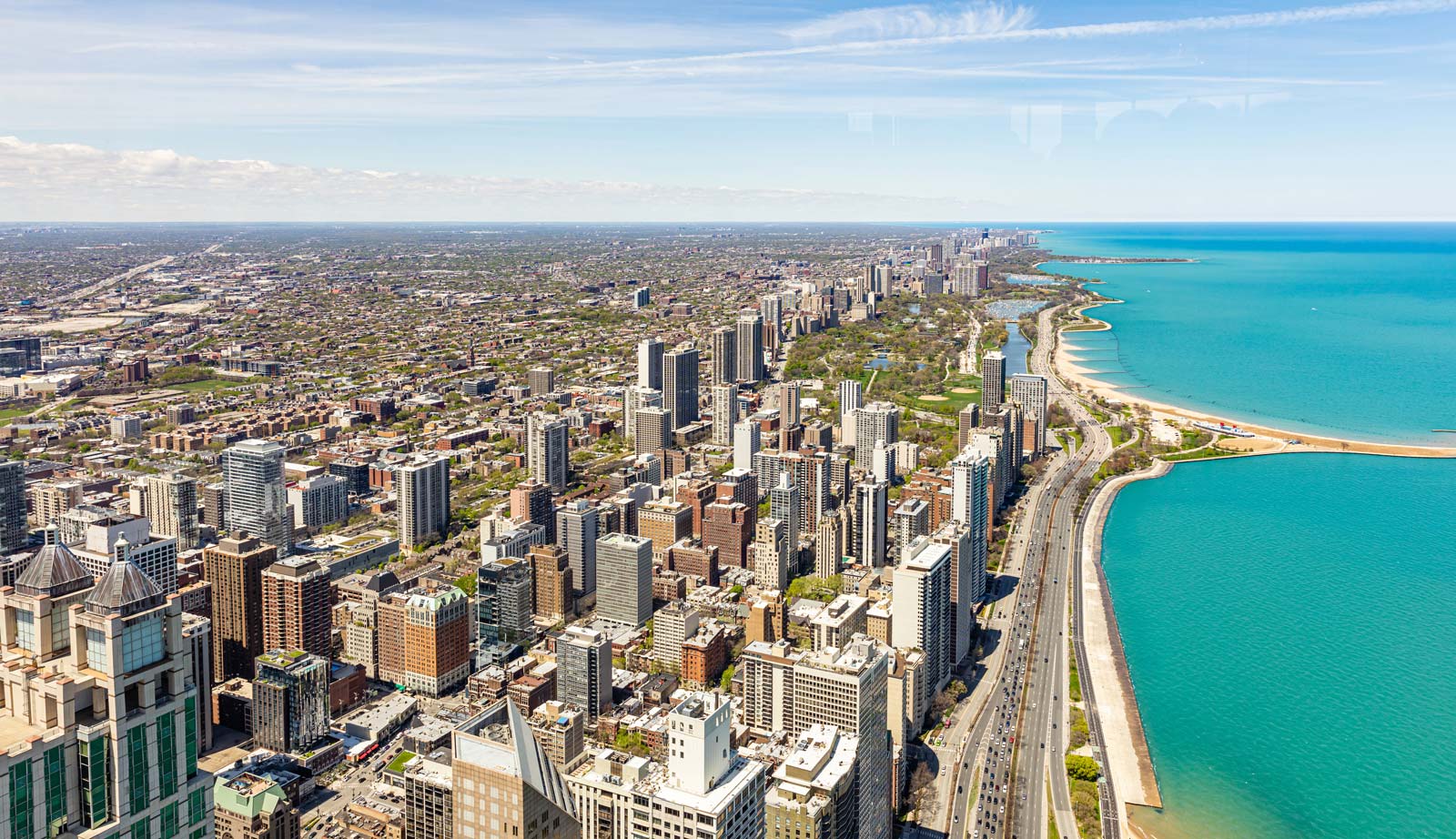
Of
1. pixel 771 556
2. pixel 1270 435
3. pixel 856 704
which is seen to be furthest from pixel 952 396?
pixel 856 704

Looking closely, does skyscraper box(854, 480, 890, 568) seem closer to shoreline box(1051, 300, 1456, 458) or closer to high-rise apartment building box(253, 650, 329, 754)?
high-rise apartment building box(253, 650, 329, 754)

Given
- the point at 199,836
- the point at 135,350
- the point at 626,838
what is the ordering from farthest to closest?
the point at 135,350, the point at 626,838, the point at 199,836

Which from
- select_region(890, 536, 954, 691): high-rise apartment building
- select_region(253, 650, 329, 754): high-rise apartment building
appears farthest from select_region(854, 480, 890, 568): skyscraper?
select_region(253, 650, 329, 754): high-rise apartment building

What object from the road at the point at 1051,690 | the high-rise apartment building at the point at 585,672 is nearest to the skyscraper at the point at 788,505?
the road at the point at 1051,690

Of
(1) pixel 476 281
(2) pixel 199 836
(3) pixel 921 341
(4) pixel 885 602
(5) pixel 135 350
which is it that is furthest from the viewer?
(1) pixel 476 281

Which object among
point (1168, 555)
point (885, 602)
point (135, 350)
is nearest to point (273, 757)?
point (885, 602)

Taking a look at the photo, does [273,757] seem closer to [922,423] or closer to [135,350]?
[922,423]
